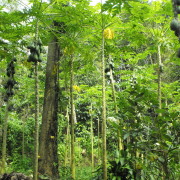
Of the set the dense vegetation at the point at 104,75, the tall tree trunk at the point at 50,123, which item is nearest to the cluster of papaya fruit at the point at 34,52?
the dense vegetation at the point at 104,75

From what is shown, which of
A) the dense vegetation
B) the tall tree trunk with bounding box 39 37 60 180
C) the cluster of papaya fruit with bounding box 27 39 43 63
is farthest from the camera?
the tall tree trunk with bounding box 39 37 60 180

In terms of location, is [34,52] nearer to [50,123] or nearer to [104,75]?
[104,75]

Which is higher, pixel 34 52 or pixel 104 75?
pixel 34 52

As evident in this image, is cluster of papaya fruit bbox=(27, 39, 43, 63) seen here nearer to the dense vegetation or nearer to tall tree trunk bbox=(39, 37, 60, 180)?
the dense vegetation

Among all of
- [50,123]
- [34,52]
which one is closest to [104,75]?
[34,52]

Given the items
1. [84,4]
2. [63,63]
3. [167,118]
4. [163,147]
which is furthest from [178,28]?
[63,63]

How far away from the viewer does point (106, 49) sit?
5312mm

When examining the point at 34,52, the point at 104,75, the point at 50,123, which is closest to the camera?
the point at 34,52

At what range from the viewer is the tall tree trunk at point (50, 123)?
5547 mm

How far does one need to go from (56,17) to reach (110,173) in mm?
3509

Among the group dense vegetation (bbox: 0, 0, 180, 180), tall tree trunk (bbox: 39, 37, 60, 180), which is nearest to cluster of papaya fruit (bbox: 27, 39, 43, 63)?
dense vegetation (bbox: 0, 0, 180, 180)

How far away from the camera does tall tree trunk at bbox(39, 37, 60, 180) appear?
5547mm

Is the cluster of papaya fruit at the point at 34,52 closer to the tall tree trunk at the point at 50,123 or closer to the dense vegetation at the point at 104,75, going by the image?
the dense vegetation at the point at 104,75

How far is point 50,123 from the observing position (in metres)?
5.93
